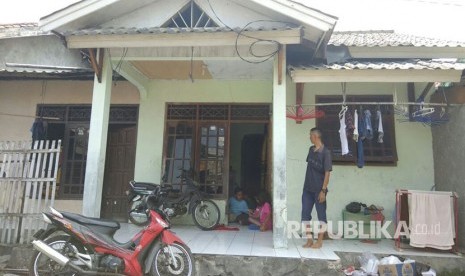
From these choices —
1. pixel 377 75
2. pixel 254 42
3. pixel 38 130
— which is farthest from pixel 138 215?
pixel 377 75

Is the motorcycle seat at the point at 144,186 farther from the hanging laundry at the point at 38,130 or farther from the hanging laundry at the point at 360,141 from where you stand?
the hanging laundry at the point at 360,141

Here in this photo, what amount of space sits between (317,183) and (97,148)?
363cm

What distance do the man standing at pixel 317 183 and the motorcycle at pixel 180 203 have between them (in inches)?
85.7

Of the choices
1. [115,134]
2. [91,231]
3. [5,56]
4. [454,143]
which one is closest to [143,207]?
[115,134]

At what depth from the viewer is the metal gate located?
5609mm

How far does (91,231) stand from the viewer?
4.38 metres

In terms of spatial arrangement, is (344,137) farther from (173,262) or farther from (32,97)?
(32,97)

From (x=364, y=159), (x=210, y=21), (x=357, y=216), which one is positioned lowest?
(x=357, y=216)

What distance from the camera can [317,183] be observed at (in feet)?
18.9

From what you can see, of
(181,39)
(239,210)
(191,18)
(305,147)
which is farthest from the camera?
(239,210)

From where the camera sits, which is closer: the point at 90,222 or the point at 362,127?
the point at 90,222

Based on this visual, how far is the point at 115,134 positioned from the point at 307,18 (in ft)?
16.8

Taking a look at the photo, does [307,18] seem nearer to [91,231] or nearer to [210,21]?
[210,21]

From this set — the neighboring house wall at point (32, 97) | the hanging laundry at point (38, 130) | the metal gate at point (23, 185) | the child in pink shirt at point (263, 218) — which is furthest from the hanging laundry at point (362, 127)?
the hanging laundry at point (38, 130)
